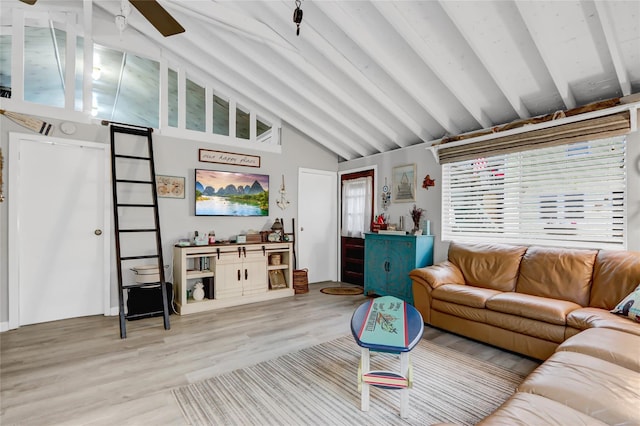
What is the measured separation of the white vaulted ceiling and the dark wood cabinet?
2135 millimetres

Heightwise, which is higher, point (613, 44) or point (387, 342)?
point (613, 44)

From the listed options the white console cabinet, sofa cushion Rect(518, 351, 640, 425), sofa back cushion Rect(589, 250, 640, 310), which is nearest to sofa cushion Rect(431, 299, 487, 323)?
sofa back cushion Rect(589, 250, 640, 310)

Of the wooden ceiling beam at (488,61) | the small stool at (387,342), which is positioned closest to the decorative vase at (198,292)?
the small stool at (387,342)

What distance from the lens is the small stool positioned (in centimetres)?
185

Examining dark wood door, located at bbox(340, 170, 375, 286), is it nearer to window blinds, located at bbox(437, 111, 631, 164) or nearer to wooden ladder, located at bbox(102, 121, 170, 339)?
window blinds, located at bbox(437, 111, 631, 164)

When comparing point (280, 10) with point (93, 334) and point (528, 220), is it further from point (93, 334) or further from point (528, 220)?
point (93, 334)

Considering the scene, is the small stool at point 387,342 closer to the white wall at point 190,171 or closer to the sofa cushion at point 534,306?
the sofa cushion at point 534,306

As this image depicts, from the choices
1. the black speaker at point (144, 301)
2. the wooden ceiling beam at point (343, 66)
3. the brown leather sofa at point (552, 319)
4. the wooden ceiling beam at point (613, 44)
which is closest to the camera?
the brown leather sofa at point (552, 319)

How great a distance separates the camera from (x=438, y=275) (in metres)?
3.43

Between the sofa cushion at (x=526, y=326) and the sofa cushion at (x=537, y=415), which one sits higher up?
the sofa cushion at (x=537, y=415)

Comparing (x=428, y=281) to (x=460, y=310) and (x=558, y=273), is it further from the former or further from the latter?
(x=558, y=273)

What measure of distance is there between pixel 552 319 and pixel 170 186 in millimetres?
4522

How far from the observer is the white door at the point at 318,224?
5.55m

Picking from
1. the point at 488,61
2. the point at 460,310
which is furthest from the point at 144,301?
the point at 488,61
